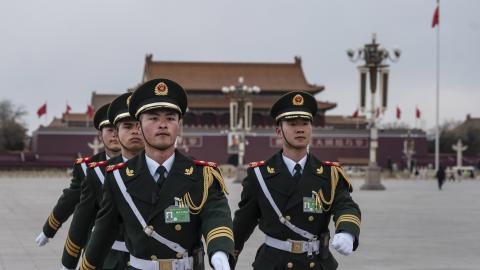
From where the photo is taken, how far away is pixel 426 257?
29.6ft

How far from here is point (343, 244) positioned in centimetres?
347

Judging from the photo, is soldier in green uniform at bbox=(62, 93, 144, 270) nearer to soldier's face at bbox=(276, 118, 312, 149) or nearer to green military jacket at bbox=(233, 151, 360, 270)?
green military jacket at bbox=(233, 151, 360, 270)

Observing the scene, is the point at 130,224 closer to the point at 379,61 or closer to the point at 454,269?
the point at 454,269

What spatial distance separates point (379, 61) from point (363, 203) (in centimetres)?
792

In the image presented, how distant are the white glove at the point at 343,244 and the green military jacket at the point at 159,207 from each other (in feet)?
1.68

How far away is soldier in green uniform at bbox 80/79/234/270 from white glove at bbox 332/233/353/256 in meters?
0.51

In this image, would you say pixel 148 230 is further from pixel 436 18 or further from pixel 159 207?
pixel 436 18

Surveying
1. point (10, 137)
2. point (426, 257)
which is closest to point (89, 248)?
point (426, 257)

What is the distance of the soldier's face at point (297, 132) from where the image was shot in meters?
4.09

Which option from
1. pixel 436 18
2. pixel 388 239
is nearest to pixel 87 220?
pixel 388 239

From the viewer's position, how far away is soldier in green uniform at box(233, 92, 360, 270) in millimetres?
3980

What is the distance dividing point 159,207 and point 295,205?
36.9 inches

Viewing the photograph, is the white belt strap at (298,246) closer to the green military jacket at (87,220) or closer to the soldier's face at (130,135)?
the green military jacket at (87,220)

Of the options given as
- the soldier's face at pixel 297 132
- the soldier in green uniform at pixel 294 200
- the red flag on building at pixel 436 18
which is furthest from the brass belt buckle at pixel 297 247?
the red flag on building at pixel 436 18
